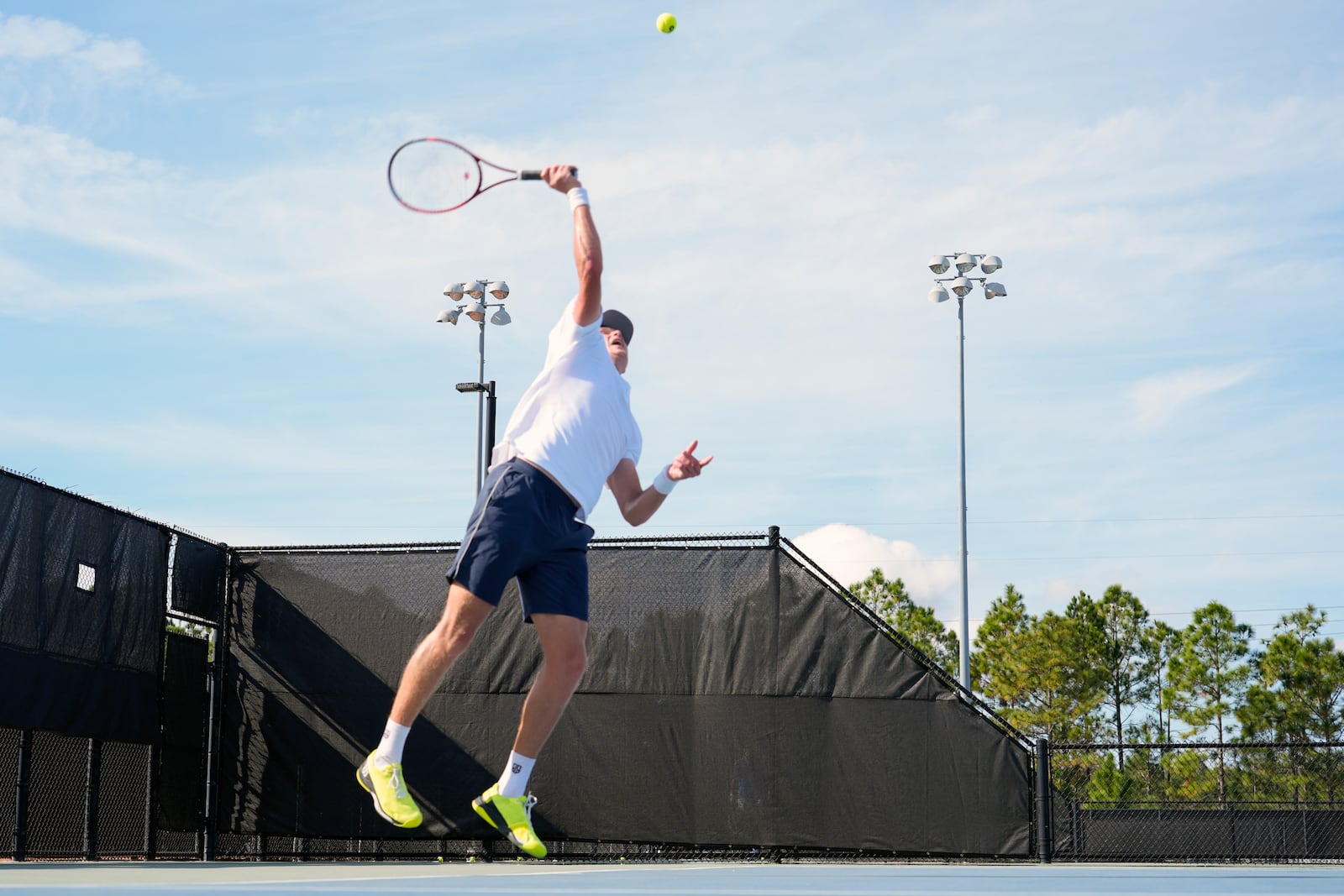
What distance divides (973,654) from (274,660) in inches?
1136

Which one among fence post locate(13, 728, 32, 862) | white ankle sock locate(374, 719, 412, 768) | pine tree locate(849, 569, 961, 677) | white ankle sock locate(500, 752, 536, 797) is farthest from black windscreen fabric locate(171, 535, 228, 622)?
pine tree locate(849, 569, 961, 677)

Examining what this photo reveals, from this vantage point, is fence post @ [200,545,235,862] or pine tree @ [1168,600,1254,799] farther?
pine tree @ [1168,600,1254,799]

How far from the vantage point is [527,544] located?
3.74 metres

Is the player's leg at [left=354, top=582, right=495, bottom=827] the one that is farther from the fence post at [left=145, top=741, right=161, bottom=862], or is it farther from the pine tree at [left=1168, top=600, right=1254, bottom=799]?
the pine tree at [left=1168, top=600, right=1254, bottom=799]

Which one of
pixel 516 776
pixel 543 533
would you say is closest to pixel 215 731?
pixel 516 776

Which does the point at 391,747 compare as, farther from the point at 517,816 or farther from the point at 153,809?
the point at 153,809

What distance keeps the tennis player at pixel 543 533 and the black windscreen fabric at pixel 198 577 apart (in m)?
7.30

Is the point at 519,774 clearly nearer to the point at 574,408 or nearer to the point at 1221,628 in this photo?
the point at 574,408

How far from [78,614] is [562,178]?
7049 millimetres

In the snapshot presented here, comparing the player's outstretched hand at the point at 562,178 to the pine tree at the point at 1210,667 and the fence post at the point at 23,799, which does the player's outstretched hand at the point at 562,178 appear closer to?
the fence post at the point at 23,799

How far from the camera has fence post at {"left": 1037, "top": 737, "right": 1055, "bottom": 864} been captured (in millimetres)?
9500

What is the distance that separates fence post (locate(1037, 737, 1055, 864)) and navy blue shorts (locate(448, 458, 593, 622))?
6.54 m

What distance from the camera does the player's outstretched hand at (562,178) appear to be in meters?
4.00

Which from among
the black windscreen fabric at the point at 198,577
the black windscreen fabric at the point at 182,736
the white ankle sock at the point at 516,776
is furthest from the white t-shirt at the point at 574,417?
the black windscreen fabric at the point at 182,736
